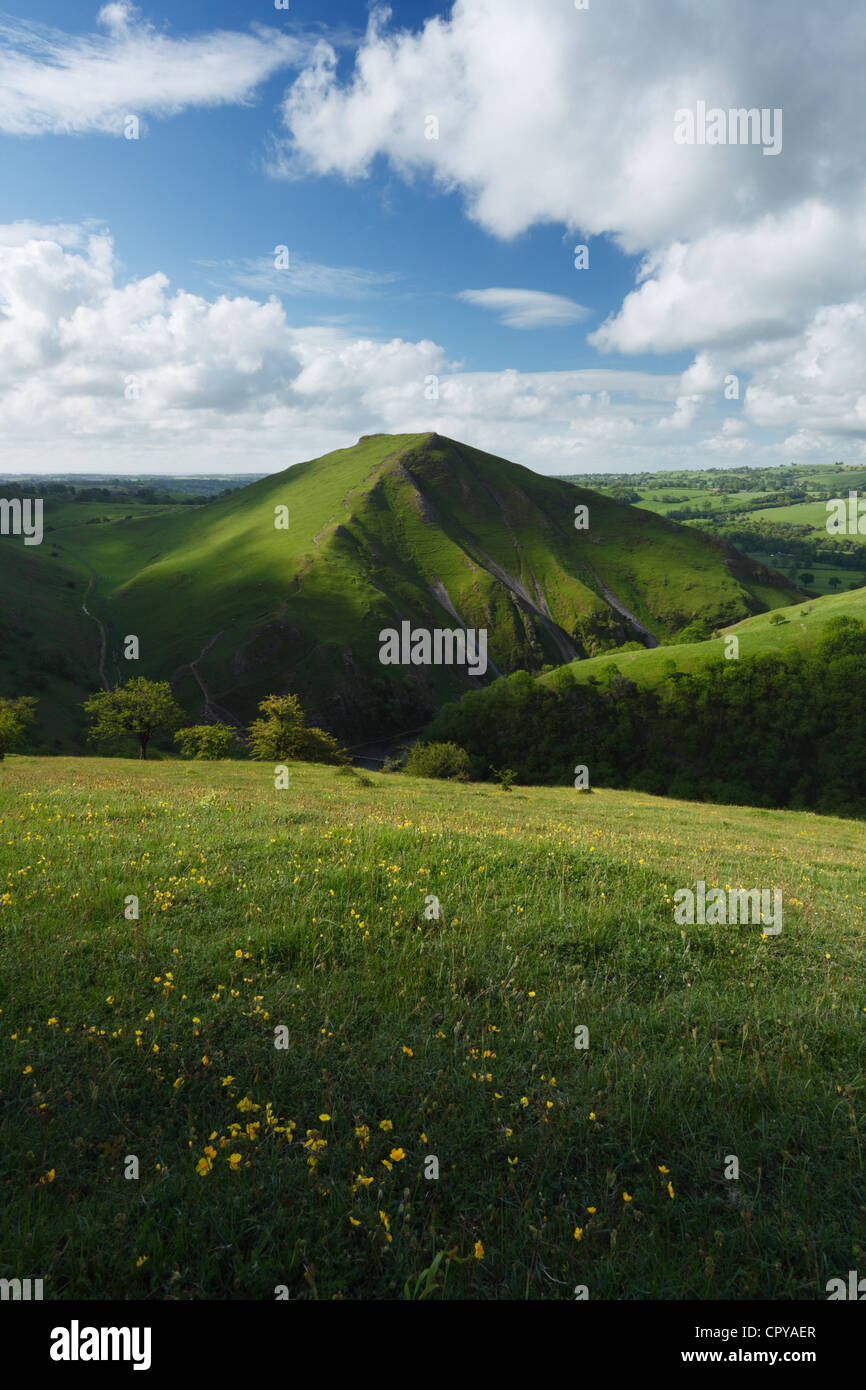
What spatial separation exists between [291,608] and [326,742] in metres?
110

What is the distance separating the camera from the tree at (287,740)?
5903cm

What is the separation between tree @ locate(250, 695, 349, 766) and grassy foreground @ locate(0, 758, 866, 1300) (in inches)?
1941

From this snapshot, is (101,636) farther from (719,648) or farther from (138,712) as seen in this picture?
(719,648)

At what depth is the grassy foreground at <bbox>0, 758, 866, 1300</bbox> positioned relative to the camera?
4109 mm

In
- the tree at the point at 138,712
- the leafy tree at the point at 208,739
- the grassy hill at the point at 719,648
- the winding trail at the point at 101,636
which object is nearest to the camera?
the tree at the point at 138,712

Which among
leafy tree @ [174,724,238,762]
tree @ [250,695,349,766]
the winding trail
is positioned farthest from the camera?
the winding trail

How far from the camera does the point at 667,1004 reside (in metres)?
7.10

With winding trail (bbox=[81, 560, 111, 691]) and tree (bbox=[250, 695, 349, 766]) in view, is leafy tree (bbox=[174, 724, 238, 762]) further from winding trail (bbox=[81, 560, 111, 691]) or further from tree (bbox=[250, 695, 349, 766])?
winding trail (bbox=[81, 560, 111, 691])

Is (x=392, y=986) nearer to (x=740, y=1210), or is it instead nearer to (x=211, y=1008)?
(x=211, y=1008)

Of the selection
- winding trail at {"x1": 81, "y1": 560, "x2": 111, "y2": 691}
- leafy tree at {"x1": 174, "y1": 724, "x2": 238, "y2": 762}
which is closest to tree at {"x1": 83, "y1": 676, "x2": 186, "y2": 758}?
leafy tree at {"x1": 174, "y1": 724, "x2": 238, "y2": 762}

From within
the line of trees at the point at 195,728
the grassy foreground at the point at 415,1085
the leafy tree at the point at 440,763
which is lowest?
the leafy tree at the point at 440,763

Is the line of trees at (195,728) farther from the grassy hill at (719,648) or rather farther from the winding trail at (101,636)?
the winding trail at (101,636)

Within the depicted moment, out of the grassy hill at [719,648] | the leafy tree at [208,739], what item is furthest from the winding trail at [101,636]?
the grassy hill at [719,648]

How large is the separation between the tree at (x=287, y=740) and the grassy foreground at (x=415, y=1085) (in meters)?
49.3
